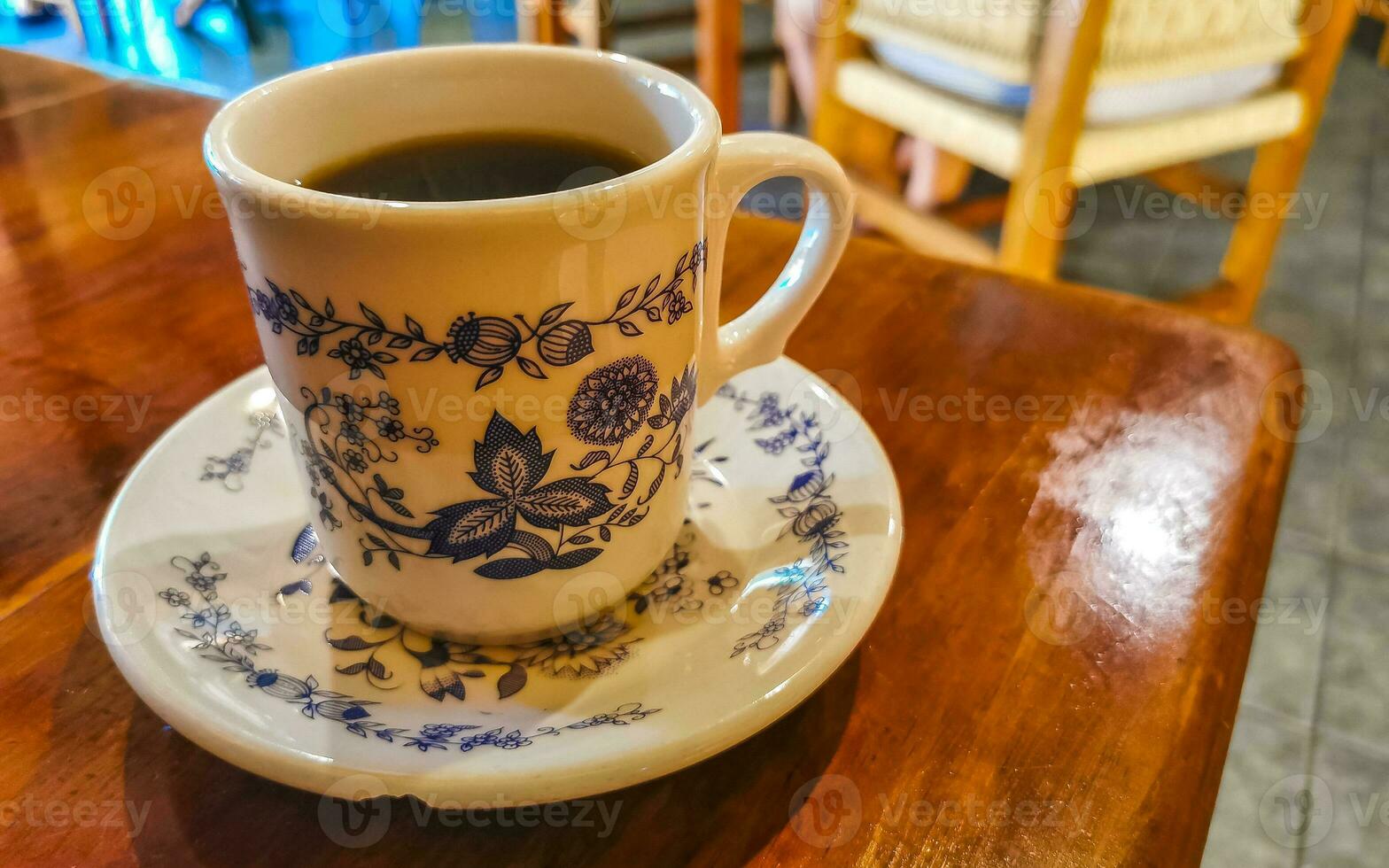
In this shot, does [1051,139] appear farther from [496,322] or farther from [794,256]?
[496,322]

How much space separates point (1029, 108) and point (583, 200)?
1023mm

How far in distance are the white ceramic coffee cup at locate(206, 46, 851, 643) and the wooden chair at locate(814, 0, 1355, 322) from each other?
814 mm

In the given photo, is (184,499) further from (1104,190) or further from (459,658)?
(1104,190)

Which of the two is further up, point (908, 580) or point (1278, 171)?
point (908, 580)

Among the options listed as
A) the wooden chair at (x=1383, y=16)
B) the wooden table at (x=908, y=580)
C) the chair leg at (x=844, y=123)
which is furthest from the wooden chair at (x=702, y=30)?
the wooden chair at (x=1383, y=16)

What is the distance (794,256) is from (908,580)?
16 cm

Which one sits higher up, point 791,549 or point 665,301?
point 665,301

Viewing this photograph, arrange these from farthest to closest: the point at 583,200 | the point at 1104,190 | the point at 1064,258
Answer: the point at 1104,190
the point at 1064,258
the point at 583,200

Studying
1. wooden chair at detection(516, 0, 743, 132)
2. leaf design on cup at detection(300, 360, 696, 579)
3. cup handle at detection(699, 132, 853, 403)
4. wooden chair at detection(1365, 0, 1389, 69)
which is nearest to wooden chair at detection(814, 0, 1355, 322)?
wooden chair at detection(516, 0, 743, 132)

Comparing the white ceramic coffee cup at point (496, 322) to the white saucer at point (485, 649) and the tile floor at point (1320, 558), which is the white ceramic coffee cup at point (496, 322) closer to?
the white saucer at point (485, 649)

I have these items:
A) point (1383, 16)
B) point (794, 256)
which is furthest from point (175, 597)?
point (1383, 16)

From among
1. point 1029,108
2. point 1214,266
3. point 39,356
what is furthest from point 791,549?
point 1214,266

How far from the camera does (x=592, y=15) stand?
1867 millimetres

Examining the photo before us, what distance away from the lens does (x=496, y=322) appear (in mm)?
312
